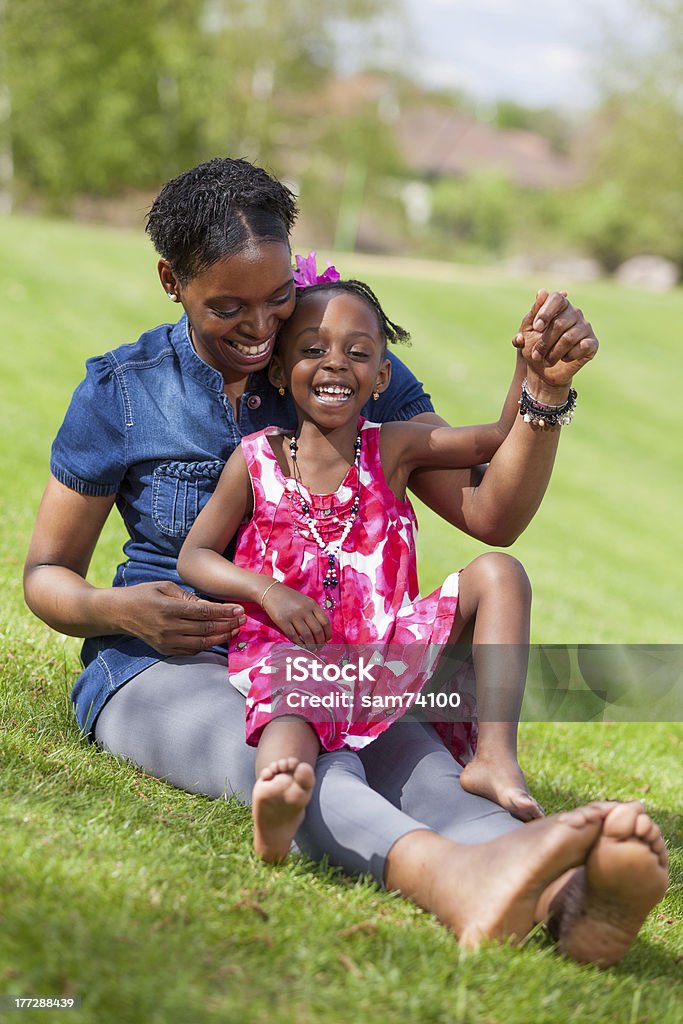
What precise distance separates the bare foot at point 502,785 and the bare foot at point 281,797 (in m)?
0.43

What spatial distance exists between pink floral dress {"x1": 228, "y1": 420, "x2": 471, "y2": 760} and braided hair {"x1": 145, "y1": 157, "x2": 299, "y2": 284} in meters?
0.52

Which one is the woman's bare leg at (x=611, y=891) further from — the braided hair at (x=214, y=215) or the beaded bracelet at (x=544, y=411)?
the braided hair at (x=214, y=215)

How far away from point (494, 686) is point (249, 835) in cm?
67

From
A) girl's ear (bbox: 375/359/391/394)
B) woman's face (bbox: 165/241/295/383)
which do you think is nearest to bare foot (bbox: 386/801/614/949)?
girl's ear (bbox: 375/359/391/394)

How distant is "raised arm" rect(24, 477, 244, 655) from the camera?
2924 millimetres

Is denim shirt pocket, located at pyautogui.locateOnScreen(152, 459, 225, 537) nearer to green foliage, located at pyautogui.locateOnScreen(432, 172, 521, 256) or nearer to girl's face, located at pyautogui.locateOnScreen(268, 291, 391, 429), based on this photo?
girl's face, located at pyautogui.locateOnScreen(268, 291, 391, 429)

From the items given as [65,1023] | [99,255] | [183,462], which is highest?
[99,255]

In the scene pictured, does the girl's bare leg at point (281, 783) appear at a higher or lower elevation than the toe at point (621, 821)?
lower

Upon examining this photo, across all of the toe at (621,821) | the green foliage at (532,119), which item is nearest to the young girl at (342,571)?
the toe at (621,821)

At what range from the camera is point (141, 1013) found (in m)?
1.86

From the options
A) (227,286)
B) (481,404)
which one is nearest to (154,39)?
(481,404)

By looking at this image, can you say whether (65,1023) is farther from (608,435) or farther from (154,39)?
(154,39)

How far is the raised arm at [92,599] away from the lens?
9.59 ft

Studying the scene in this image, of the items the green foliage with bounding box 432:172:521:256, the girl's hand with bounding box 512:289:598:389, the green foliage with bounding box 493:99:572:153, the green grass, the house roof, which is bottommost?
the green grass
